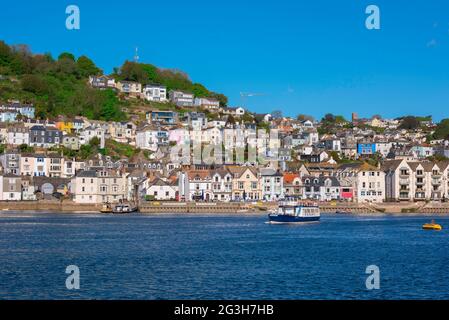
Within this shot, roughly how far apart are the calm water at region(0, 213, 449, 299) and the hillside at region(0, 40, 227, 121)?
70.0m

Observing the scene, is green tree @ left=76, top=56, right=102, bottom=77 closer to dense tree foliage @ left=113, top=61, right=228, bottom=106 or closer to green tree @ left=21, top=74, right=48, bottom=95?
dense tree foliage @ left=113, top=61, right=228, bottom=106

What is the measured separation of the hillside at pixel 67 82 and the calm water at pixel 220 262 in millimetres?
69990

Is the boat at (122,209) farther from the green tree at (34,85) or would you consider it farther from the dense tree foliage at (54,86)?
the green tree at (34,85)

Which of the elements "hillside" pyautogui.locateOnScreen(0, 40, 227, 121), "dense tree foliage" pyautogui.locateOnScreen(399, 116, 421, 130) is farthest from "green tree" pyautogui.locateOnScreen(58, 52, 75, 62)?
"dense tree foliage" pyautogui.locateOnScreen(399, 116, 421, 130)

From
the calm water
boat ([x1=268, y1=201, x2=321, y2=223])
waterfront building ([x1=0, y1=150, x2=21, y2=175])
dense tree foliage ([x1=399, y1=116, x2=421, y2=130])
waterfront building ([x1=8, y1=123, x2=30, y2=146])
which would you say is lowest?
the calm water

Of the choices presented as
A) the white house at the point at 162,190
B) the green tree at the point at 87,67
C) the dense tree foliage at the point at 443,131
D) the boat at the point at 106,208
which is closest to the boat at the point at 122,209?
the boat at the point at 106,208

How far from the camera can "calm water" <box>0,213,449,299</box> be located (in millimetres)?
29219

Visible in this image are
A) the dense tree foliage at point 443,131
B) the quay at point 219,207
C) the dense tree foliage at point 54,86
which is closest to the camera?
the quay at point 219,207

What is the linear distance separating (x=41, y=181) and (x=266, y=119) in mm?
74195

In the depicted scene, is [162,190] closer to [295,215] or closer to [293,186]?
[293,186]

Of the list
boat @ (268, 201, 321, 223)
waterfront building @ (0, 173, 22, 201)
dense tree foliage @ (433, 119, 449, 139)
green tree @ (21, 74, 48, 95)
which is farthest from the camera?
dense tree foliage @ (433, 119, 449, 139)

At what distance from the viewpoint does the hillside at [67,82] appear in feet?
429

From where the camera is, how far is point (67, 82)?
474ft

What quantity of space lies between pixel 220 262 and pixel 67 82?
11185 cm
